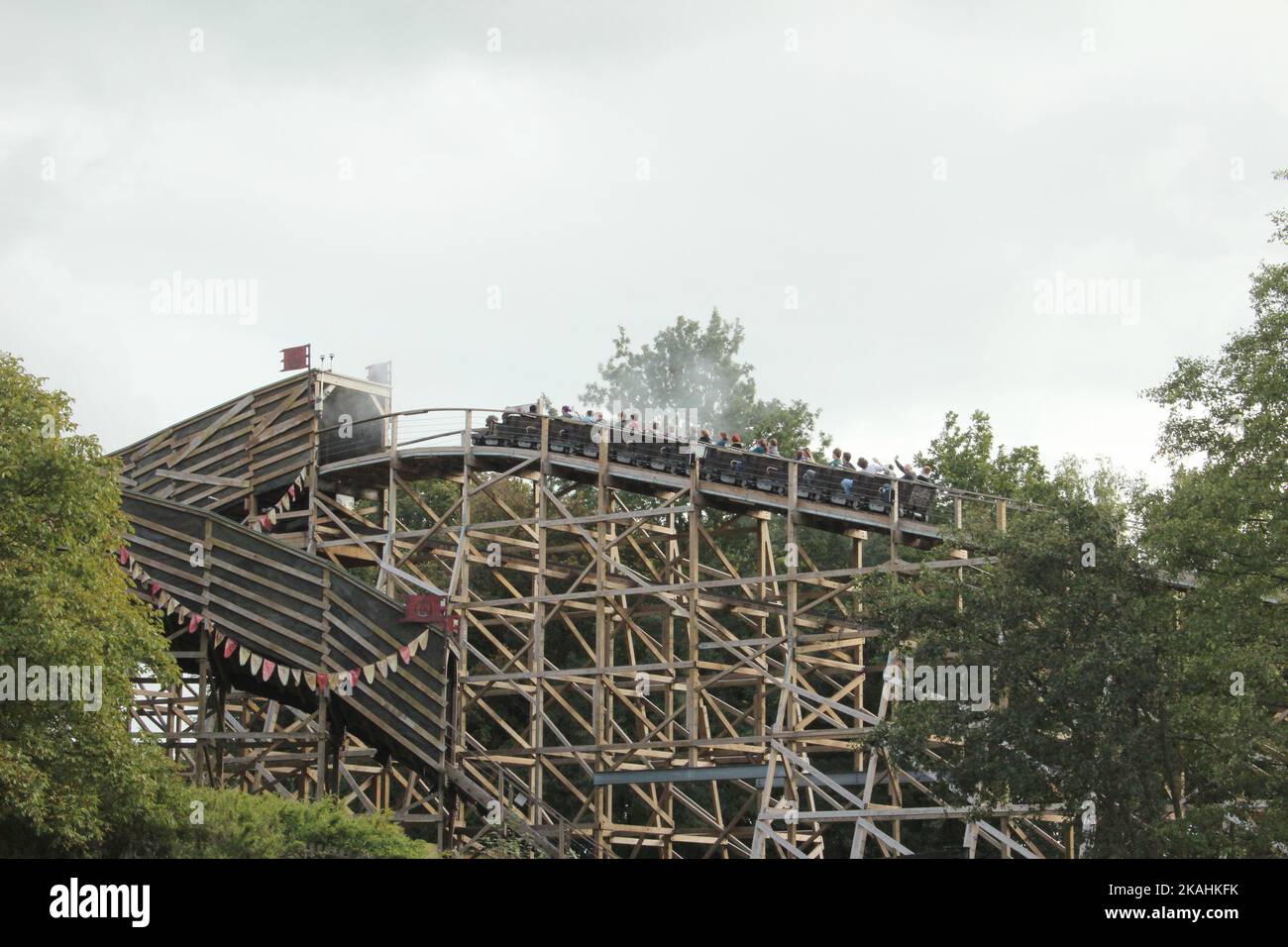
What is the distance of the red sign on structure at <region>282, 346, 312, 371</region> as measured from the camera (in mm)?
35812

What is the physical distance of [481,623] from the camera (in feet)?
105

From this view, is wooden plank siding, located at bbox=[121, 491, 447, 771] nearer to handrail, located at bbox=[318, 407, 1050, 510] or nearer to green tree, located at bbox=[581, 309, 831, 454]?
handrail, located at bbox=[318, 407, 1050, 510]

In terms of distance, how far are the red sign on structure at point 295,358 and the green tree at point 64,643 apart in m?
11.5

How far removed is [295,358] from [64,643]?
49.5 feet

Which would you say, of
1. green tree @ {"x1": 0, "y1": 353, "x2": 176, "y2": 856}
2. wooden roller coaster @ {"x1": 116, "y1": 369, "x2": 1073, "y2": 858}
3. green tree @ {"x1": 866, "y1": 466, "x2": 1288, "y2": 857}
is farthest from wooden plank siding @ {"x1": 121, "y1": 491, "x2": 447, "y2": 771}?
green tree @ {"x1": 866, "y1": 466, "x2": 1288, "y2": 857}

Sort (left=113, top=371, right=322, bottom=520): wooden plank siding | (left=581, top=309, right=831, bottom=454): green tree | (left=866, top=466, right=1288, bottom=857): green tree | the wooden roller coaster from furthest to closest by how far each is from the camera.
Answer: (left=581, top=309, right=831, bottom=454): green tree
(left=113, top=371, right=322, bottom=520): wooden plank siding
the wooden roller coaster
(left=866, top=466, right=1288, bottom=857): green tree

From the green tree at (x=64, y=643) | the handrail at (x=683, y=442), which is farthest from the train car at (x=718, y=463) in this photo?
the green tree at (x=64, y=643)

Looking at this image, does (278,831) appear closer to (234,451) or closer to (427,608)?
(427,608)

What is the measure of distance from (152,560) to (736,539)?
21368mm

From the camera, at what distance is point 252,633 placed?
29219 millimetres

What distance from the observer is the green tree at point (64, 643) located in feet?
70.1

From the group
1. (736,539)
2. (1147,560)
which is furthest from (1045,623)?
(736,539)

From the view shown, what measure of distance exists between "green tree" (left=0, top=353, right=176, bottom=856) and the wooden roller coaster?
1.77 m
